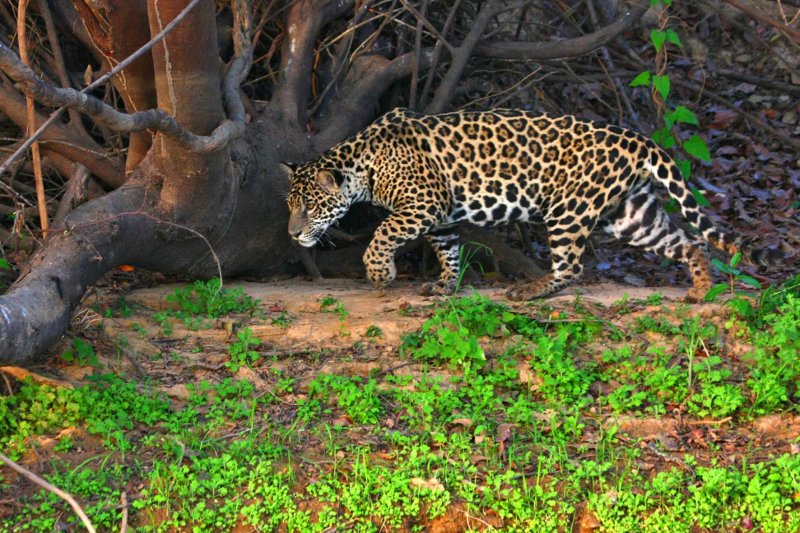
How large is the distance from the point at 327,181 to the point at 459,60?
1890 mm

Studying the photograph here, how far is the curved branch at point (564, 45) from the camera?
9039 mm

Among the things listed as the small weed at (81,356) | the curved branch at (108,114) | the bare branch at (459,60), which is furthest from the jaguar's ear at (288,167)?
the small weed at (81,356)

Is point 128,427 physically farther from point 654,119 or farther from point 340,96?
point 654,119

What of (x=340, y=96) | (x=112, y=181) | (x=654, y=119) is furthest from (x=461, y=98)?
(x=112, y=181)

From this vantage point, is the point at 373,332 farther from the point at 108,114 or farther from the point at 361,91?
the point at 361,91

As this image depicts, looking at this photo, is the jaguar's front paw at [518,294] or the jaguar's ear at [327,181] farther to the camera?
the jaguar's ear at [327,181]

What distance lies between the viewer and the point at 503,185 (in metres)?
8.06

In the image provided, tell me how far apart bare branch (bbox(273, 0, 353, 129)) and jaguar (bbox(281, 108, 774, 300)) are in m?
0.58

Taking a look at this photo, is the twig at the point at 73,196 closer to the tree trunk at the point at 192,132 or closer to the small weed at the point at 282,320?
the tree trunk at the point at 192,132

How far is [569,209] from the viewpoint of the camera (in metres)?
7.79

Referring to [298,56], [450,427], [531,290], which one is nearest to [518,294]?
[531,290]

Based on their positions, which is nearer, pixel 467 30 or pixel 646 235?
pixel 646 235

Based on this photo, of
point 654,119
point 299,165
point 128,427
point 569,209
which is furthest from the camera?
point 654,119

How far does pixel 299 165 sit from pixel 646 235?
2.95 meters
